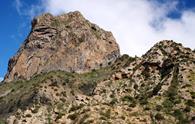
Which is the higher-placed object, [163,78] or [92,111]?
[163,78]

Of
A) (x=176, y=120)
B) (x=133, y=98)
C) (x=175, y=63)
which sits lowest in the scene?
(x=176, y=120)

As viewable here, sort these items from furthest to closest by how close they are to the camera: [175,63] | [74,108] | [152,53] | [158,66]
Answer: [152,53] → [158,66] → [175,63] → [74,108]

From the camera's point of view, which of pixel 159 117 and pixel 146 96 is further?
pixel 146 96

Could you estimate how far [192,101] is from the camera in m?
88.4

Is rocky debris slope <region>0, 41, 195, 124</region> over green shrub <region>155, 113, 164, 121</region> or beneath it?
over

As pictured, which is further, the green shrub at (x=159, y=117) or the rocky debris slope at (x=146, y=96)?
the green shrub at (x=159, y=117)

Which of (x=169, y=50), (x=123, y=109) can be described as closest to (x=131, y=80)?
(x=169, y=50)

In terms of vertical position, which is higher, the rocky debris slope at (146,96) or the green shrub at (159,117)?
the rocky debris slope at (146,96)

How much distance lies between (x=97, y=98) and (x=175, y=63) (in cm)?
1996

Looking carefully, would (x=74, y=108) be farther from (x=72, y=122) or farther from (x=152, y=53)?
(x=152, y=53)

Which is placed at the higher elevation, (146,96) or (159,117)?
(146,96)

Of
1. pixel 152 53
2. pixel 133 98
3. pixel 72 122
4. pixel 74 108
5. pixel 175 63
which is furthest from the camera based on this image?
pixel 152 53

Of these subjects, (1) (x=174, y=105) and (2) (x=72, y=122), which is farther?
(1) (x=174, y=105)

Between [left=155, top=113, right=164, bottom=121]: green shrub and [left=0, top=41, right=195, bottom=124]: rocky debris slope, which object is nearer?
[left=0, top=41, right=195, bottom=124]: rocky debris slope
